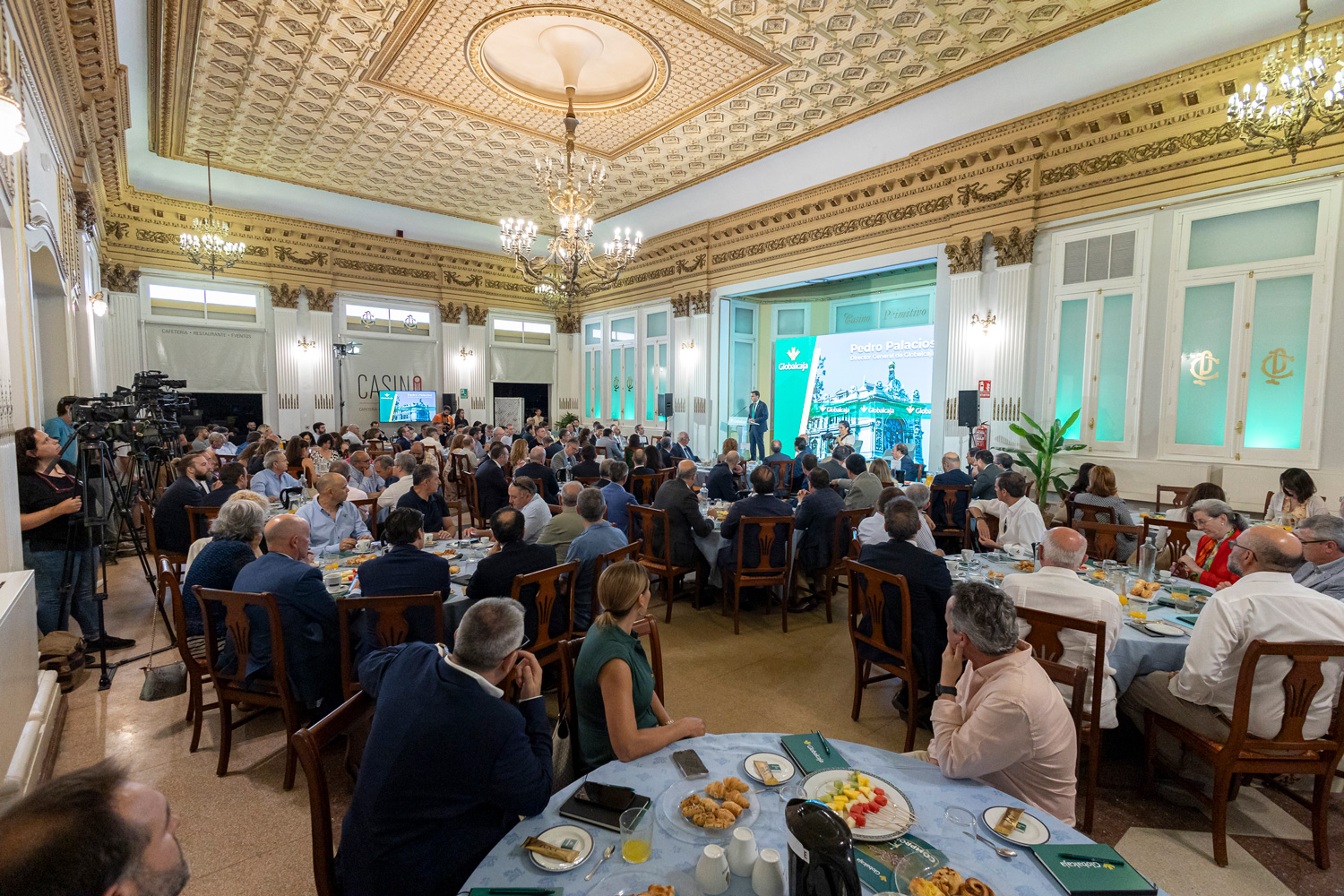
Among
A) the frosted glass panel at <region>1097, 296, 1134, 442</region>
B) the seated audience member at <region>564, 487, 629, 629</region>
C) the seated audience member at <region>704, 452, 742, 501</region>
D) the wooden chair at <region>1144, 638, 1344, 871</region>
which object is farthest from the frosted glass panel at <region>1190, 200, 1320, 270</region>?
the seated audience member at <region>564, 487, 629, 629</region>

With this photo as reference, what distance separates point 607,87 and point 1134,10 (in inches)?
242

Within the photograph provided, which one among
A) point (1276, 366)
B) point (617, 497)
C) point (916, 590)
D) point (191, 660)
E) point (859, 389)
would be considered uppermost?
point (1276, 366)

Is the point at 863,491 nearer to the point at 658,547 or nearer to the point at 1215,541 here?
the point at 658,547

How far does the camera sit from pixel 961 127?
27.2 feet

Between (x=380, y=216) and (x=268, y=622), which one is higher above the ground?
(x=380, y=216)

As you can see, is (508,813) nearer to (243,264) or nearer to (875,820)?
(875,820)

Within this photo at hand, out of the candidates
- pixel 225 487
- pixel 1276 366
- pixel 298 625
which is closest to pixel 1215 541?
pixel 1276 366

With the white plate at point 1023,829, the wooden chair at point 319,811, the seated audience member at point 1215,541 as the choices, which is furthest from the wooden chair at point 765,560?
the wooden chair at point 319,811

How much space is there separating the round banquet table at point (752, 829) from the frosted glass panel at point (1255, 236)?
304 inches

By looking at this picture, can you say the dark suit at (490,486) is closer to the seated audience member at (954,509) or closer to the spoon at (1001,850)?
the seated audience member at (954,509)

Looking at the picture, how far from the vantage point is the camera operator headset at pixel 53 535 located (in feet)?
12.4

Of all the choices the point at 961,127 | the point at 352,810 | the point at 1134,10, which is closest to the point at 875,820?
the point at 352,810

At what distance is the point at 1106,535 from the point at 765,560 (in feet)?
8.00

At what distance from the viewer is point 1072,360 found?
7609 millimetres
